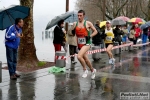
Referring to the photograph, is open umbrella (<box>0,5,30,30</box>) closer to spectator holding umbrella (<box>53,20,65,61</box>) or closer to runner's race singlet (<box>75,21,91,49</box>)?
runner's race singlet (<box>75,21,91,49</box>)

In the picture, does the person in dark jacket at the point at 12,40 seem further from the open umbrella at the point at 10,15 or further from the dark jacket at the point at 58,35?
the dark jacket at the point at 58,35

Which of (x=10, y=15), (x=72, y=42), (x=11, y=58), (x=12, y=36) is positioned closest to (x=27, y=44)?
(x=10, y=15)

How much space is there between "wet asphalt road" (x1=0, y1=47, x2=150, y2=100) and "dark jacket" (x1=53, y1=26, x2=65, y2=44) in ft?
4.62

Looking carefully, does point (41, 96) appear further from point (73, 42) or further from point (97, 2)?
point (97, 2)

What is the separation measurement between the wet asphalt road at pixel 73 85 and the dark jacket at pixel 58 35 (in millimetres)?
1408

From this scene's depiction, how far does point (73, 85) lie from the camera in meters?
7.41

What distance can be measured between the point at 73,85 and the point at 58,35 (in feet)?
12.2

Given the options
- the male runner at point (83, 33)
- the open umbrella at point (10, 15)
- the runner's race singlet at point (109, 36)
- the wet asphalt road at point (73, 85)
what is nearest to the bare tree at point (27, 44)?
the wet asphalt road at point (73, 85)

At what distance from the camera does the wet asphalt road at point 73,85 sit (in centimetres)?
633

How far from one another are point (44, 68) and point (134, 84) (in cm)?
351

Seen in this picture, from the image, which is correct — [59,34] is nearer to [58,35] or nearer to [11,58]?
[58,35]

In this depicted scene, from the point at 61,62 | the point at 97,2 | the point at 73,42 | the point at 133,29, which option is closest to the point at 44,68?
the point at 61,62

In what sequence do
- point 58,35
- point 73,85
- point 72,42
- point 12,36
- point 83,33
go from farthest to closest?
1. point 72,42
2. point 58,35
3. point 83,33
4. point 12,36
5. point 73,85

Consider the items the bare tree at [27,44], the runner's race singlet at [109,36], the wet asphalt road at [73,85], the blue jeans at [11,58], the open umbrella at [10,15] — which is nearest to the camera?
the wet asphalt road at [73,85]
